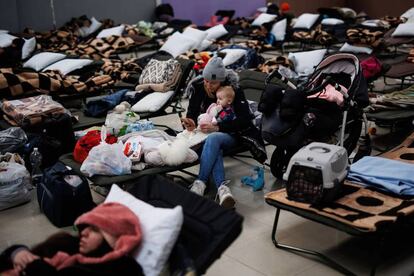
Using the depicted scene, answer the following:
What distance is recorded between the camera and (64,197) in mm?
3578

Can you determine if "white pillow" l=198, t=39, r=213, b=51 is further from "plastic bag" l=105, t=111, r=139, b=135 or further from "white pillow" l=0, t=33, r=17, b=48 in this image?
"plastic bag" l=105, t=111, r=139, b=135

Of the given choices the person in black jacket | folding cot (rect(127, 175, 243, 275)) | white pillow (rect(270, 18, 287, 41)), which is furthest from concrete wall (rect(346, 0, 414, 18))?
folding cot (rect(127, 175, 243, 275))

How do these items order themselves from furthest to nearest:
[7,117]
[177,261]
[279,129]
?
[7,117], [279,129], [177,261]

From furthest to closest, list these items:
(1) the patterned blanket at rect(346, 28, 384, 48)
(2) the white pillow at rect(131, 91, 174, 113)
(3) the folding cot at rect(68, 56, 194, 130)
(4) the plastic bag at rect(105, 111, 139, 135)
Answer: (1) the patterned blanket at rect(346, 28, 384, 48)
(2) the white pillow at rect(131, 91, 174, 113)
(3) the folding cot at rect(68, 56, 194, 130)
(4) the plastic bag at rect(105, 111, 139, 135)

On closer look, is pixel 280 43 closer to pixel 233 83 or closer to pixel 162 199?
pixel 233 83

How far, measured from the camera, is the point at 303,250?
3141 millimetres

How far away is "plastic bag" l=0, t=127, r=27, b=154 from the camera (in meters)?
4.36

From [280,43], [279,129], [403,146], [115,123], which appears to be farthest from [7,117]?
[280,43]

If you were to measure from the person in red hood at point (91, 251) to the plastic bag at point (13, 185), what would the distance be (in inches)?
66.1

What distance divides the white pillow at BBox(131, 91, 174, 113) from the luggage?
1439 millimetres

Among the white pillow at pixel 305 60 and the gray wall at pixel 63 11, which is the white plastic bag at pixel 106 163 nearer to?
the white pillow at pixel 305 60

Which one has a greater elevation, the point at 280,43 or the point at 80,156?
the point at 80,156

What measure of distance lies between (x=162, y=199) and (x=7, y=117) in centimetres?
270

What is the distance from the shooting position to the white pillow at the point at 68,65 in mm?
6537
